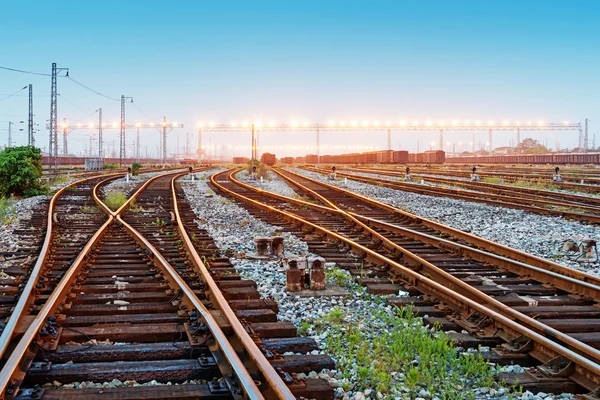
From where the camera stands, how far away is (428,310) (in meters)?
5.97

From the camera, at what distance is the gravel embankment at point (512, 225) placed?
9828 millimetres

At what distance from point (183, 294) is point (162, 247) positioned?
3.51 m

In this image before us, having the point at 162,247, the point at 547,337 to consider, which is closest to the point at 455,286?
the point at 547,337

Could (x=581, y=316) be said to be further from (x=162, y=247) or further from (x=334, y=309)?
(x=162, y=247)

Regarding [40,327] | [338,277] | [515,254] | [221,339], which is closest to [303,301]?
[338,277]

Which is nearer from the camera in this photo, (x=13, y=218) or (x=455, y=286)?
(x=455, y=286)

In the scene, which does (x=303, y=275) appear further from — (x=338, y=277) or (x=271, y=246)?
(x=271, y=246)

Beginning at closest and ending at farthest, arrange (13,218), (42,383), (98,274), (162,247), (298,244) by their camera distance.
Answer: (42,383) < (98,274) < (162,247) < (298,244) < (13,218)

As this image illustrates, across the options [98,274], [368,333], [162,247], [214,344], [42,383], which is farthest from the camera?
[162,247]

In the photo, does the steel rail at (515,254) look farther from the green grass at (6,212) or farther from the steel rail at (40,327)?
the green grass at (6,212)

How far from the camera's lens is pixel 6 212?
15.0 m

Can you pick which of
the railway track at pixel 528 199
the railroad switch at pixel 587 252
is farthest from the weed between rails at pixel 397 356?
the railway track at pixel 528 199

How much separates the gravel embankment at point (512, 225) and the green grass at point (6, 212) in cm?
980

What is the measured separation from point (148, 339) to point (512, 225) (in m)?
9.94
